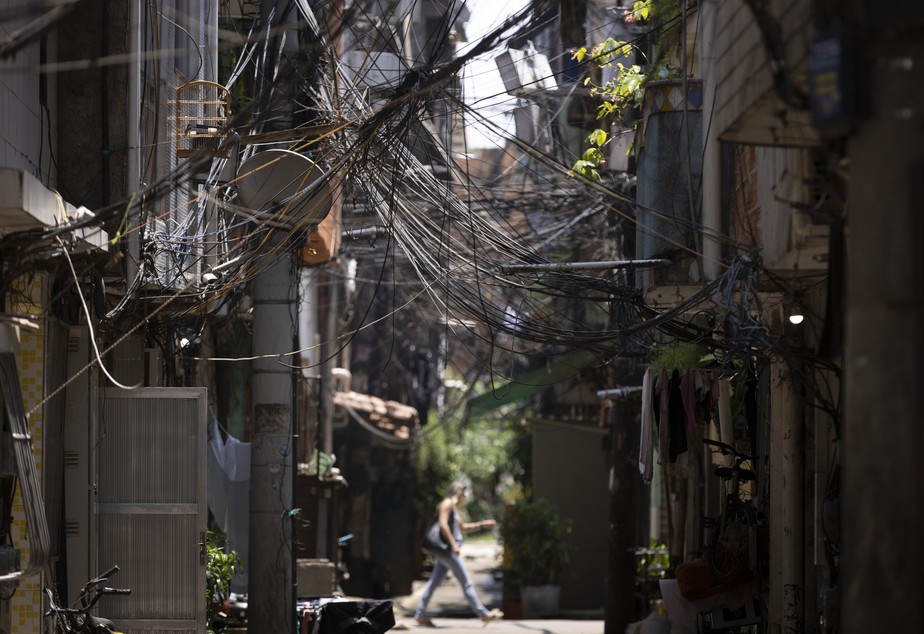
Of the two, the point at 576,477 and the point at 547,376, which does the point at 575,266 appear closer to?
the point at 547,376

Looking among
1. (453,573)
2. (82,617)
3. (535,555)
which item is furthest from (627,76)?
(535,555)

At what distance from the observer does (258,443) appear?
1141cm

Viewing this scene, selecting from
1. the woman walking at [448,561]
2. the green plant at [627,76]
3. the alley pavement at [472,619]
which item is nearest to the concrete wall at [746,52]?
the green plant at [627,76]

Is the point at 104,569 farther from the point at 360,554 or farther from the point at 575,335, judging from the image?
the point at 360,554

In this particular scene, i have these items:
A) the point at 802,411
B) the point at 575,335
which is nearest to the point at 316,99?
the point at 575,335

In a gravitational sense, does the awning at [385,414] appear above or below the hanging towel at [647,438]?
below

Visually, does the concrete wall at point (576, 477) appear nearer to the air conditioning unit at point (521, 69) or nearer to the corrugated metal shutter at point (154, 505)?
the air conditioning unit at point (521, 69)

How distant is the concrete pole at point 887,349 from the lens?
475 cm

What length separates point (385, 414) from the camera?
24.0 m

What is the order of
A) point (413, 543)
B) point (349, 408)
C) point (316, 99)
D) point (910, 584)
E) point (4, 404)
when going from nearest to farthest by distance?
point (910, 584) → point (4, 404) → point (316, 99) → point (349, 408) → point (413, 543)

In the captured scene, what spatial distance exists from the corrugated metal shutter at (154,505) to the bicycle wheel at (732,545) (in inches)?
173

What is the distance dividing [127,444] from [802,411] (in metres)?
5.32

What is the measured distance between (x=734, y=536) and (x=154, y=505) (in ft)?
16.1

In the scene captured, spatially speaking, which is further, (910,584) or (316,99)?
(316,99)
